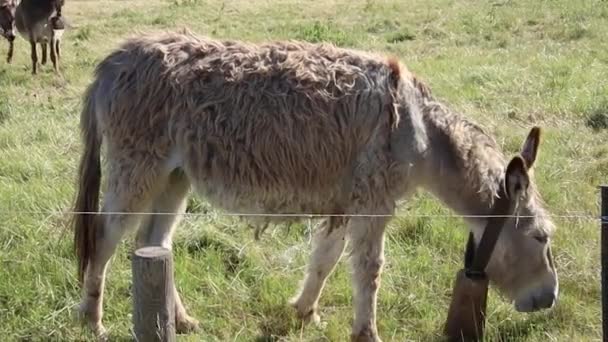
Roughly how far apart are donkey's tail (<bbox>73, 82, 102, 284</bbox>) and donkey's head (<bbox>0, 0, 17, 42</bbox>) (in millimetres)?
11019

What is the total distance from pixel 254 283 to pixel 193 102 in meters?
1.30

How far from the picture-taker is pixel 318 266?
17.2 ft

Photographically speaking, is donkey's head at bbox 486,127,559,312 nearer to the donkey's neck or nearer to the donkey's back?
the donkey's neck

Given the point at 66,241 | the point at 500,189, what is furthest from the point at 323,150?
the point at 66,241

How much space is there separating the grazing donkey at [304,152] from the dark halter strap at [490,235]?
0.06 m

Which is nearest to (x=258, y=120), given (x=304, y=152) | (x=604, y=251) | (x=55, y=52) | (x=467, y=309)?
(x=304, y=152)

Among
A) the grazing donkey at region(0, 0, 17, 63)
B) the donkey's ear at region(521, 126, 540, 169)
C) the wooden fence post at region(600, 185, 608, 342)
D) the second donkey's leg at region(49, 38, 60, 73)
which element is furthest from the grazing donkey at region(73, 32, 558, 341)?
the grazing donkey at region(0, 0, 17, 63)

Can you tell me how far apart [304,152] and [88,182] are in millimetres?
1311

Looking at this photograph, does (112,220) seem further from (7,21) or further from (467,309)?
(7,21)

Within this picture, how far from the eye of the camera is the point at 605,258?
153 inches

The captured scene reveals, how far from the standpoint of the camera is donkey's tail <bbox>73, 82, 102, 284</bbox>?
5016 mm

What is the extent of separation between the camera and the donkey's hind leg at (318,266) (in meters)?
5.17

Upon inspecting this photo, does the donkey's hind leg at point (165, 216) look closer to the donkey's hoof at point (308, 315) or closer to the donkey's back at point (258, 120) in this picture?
the donkey's back at point (258, 120)

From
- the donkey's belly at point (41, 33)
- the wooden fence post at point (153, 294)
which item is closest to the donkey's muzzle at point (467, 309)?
the wooden fence post at point (153, 294)
